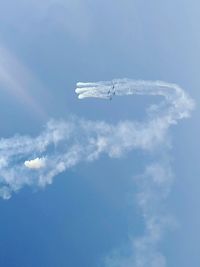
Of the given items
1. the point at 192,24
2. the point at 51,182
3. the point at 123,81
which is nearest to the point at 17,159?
the point at 51,182

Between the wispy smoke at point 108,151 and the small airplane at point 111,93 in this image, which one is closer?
the wispy smoke at point 108,151

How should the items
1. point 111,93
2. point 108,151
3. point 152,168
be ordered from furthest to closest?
point 111,93, point 152,168, point 108,151

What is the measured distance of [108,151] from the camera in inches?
1770

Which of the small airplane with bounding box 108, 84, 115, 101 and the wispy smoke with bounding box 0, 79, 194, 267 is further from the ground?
the small airplane with bounding box 108, 84, 115, 101

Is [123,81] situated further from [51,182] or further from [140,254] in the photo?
[140,254]

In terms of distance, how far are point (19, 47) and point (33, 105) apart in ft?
18.7

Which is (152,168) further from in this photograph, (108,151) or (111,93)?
(111,93)

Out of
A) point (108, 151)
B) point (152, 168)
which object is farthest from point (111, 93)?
point (152, 168)

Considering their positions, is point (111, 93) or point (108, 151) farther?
point (111, 93)

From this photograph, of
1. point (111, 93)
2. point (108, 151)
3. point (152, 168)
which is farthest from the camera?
point (111, 93)

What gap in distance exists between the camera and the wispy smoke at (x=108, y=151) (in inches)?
1715

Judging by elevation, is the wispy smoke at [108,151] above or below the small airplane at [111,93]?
below

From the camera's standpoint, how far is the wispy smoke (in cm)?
4356

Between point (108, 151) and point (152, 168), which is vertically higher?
point (108, 151)
